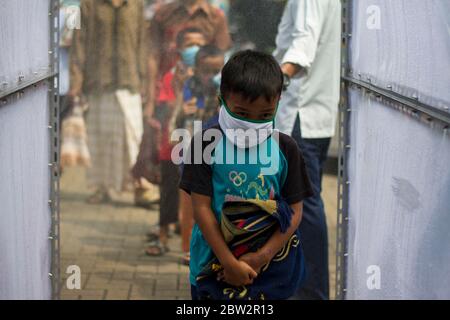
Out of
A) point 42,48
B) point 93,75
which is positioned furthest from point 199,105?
point 42,48

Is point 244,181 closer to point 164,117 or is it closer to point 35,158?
point 35,158

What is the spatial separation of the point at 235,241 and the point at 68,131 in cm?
619

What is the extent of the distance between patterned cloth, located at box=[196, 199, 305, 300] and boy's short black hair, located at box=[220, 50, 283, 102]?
349mm

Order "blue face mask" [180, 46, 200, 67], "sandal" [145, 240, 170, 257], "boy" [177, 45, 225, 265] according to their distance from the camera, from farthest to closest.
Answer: "sandal" [145, 240, 170, 257] < "blue face mask" [180, 46, 200, 67] < "boy" [177, 45, 225, 265]

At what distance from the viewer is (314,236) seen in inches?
195

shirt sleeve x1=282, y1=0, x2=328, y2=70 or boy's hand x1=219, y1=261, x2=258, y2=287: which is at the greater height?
shirt sleeve x1=282, y1=0, x2=328, y2=70

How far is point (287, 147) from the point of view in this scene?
3184 mm

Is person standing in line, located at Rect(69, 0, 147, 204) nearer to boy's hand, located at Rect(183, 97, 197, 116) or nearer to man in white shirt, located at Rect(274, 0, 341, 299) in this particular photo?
boy's hand, located at Rect(183, 97, 197, 116)

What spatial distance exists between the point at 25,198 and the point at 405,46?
1413 mm

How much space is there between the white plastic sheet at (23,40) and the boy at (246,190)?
2.11 feet

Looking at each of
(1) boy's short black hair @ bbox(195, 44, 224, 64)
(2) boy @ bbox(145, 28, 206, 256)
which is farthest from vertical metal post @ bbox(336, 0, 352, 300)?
(1) boy's short black hair @ bbox(195, 44, 224, 64)

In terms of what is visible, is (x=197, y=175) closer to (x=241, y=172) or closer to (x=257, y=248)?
(x=241, y=172)

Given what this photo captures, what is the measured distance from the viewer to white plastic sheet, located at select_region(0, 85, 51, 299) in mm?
2904

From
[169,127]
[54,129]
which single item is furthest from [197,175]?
[169,127]
